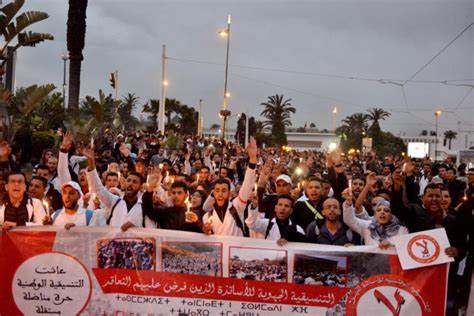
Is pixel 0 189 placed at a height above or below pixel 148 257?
above

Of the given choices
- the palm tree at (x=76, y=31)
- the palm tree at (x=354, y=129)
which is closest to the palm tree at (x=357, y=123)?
the palm tree at (x=354, y=129)

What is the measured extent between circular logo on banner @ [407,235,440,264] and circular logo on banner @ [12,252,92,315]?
305 cm

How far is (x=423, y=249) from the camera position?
518 cm

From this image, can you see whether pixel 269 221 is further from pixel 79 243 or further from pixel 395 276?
pixel 79 243

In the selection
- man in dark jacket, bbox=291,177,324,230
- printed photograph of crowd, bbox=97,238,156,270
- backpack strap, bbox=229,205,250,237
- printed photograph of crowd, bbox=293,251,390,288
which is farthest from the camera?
man in dark jacket, bbox=291,177,324,230

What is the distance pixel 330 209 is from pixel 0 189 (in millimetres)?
3814

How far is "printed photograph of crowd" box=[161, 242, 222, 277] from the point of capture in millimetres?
5340

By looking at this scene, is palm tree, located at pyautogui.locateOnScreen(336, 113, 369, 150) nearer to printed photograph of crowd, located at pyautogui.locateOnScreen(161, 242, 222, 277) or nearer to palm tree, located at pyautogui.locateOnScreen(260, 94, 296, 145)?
palm tree, located at pyautogui.locateOnScreen(260, 94, 296, 145)

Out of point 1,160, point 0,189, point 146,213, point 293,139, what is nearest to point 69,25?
point 1,160

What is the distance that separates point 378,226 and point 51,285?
10.7 feet

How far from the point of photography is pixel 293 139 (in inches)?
4119

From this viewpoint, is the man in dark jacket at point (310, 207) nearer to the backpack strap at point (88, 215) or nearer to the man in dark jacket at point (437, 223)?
the man in dark jacket at point (437, 223)

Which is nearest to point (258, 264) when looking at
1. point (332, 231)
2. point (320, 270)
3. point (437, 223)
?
point (320, 270)

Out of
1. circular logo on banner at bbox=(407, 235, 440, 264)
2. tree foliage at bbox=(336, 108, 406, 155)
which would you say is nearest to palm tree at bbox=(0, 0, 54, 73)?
circular logo on banner at bbox=(407, 235, 440, 264)
